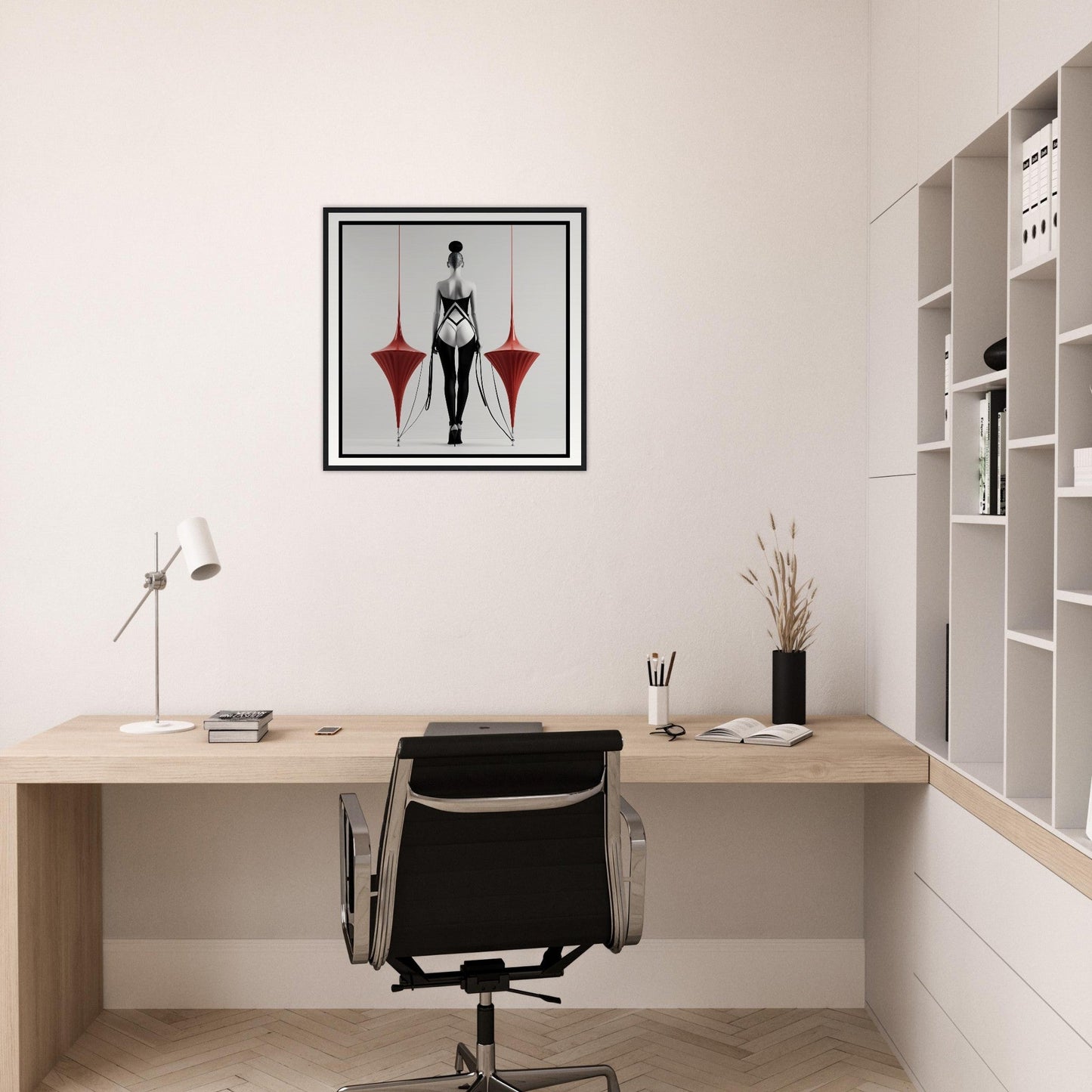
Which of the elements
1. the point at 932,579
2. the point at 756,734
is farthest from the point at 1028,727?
the point at 756,734

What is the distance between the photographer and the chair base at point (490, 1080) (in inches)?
90.1

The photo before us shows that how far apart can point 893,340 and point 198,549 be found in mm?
1923

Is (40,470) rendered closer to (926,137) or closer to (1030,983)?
(926,137)

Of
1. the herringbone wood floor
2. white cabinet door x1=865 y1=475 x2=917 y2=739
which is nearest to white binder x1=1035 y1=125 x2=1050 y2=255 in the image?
white cabinet door x1=865 y1=475 x2=917 y2=739

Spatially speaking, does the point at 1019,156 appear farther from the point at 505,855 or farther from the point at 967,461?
the point at 505,855

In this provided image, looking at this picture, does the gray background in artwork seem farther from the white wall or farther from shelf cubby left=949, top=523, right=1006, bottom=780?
shelf cubby left=949, top=523, right=1006, bottom=780

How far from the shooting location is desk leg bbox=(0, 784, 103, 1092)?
2.50m

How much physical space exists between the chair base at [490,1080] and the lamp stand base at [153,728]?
100 centimetres

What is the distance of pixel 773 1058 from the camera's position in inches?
107

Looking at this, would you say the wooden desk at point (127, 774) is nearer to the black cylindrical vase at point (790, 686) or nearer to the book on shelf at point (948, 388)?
the black cylindrical vase at point (790, 686)

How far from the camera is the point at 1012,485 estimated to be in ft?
6.83

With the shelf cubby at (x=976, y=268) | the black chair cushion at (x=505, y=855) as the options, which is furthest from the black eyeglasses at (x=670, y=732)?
the shelf cubby at (x=976, y=268)

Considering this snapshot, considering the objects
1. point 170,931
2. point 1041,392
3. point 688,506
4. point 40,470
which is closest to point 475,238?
point 688,506

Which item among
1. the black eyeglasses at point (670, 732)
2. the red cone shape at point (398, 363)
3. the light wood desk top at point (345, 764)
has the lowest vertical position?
the light wood desk top at point (345, 764)
